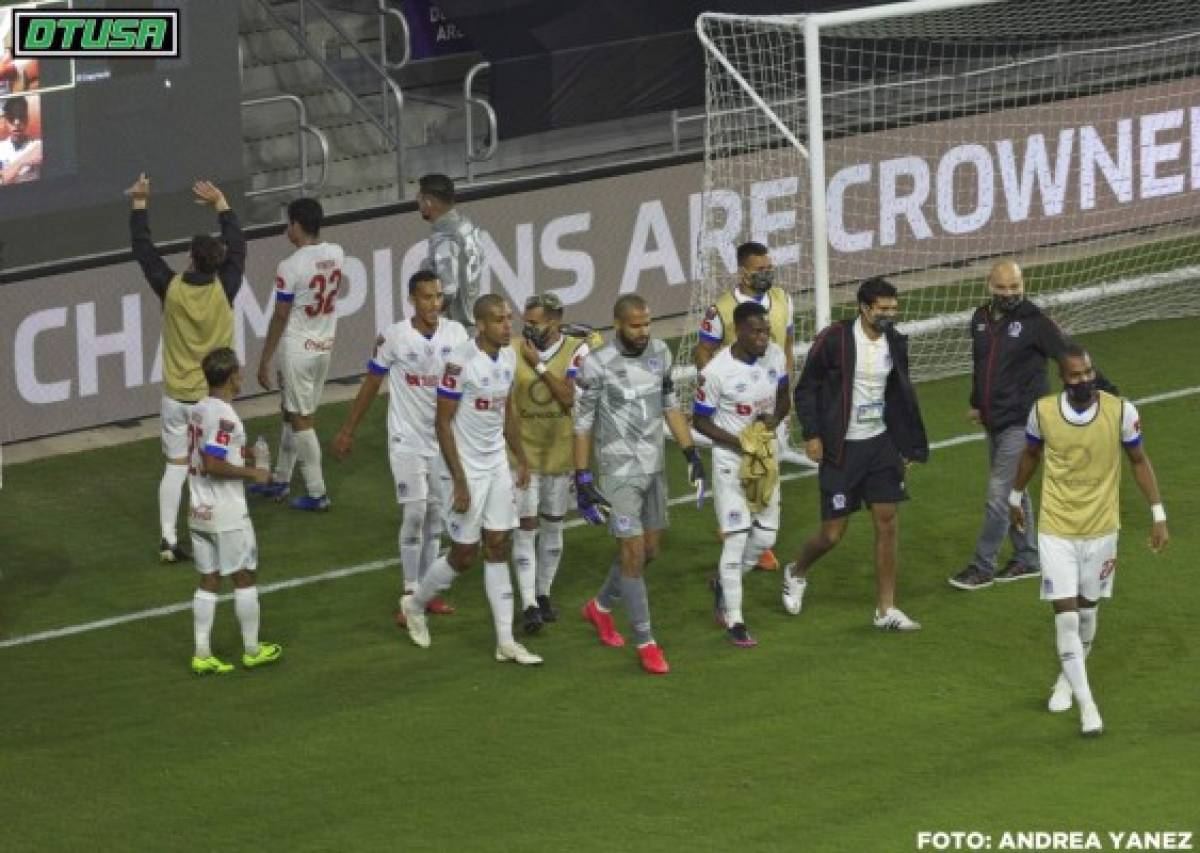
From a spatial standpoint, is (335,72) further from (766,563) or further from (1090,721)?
(1090,721)

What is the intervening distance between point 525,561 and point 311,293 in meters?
3.27

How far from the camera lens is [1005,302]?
16.3 metres

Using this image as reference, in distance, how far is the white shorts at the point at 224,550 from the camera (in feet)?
50.3

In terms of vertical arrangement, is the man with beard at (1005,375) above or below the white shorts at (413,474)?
above

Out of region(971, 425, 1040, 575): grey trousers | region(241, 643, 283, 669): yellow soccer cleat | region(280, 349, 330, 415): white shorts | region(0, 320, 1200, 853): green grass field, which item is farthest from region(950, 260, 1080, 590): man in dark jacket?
region(280, 349, 330, 415): white shorts

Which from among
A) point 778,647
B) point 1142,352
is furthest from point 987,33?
point 778,647

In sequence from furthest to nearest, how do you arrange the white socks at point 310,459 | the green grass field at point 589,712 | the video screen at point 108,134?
the video screen at point 108,134 < the white socks at point 310,459 < the green grass field at point 589,712

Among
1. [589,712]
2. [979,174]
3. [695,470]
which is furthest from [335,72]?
[589,712]

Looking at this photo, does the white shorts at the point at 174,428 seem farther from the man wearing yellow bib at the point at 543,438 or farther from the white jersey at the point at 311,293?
the man wearing yellow bib at the point at 543,438

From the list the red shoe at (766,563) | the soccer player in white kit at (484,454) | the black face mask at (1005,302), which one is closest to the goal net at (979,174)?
the red shoe at (766,563)

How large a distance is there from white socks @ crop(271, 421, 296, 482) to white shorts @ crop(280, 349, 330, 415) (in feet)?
0.69

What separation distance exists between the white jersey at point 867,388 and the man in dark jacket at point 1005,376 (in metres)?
0.83

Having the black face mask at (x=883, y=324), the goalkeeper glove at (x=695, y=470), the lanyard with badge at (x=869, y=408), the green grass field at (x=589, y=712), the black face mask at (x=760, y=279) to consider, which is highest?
the black face mask at (x=760, y=279)

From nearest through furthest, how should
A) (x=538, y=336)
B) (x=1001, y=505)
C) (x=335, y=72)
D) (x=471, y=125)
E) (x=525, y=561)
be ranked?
(x=538, y=336)
(x=525, y=561)
(x=1001, y=505)
(x=471, y=125)
(x=335, y=72)
